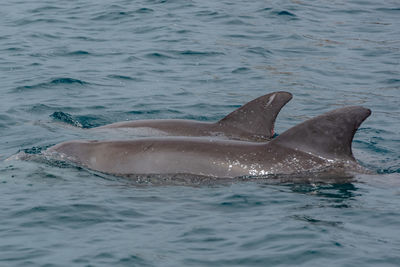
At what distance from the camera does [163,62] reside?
19.4 meters

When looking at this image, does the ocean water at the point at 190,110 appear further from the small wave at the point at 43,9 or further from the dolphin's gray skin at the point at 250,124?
the dolphin's gray skin at the point at 250,124

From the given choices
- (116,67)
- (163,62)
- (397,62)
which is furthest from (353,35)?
(116,67)

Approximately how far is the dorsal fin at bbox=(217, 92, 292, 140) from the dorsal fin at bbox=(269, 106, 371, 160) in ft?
5.64

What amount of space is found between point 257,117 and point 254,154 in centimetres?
196

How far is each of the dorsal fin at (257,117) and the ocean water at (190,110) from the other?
1.63 metres

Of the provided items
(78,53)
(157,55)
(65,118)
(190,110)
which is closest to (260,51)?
(157,55)

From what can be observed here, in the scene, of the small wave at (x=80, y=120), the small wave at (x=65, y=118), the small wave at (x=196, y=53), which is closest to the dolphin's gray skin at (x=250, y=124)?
the small wave at (x=80, y=120)

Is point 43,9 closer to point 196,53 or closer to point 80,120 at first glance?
point 196,53

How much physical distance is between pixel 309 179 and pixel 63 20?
1639cm

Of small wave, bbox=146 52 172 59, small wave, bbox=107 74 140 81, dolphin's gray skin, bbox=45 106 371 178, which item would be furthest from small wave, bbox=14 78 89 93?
dolphin's gray skin, bbox=45 106 371 178

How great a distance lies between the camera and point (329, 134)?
9.80m

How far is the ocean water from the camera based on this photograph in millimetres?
7688

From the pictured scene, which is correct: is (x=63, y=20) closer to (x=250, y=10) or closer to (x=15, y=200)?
(x=250, y=10)

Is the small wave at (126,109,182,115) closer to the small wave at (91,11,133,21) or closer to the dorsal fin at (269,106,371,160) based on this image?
the dorsal fin at (269,106,371,160)
